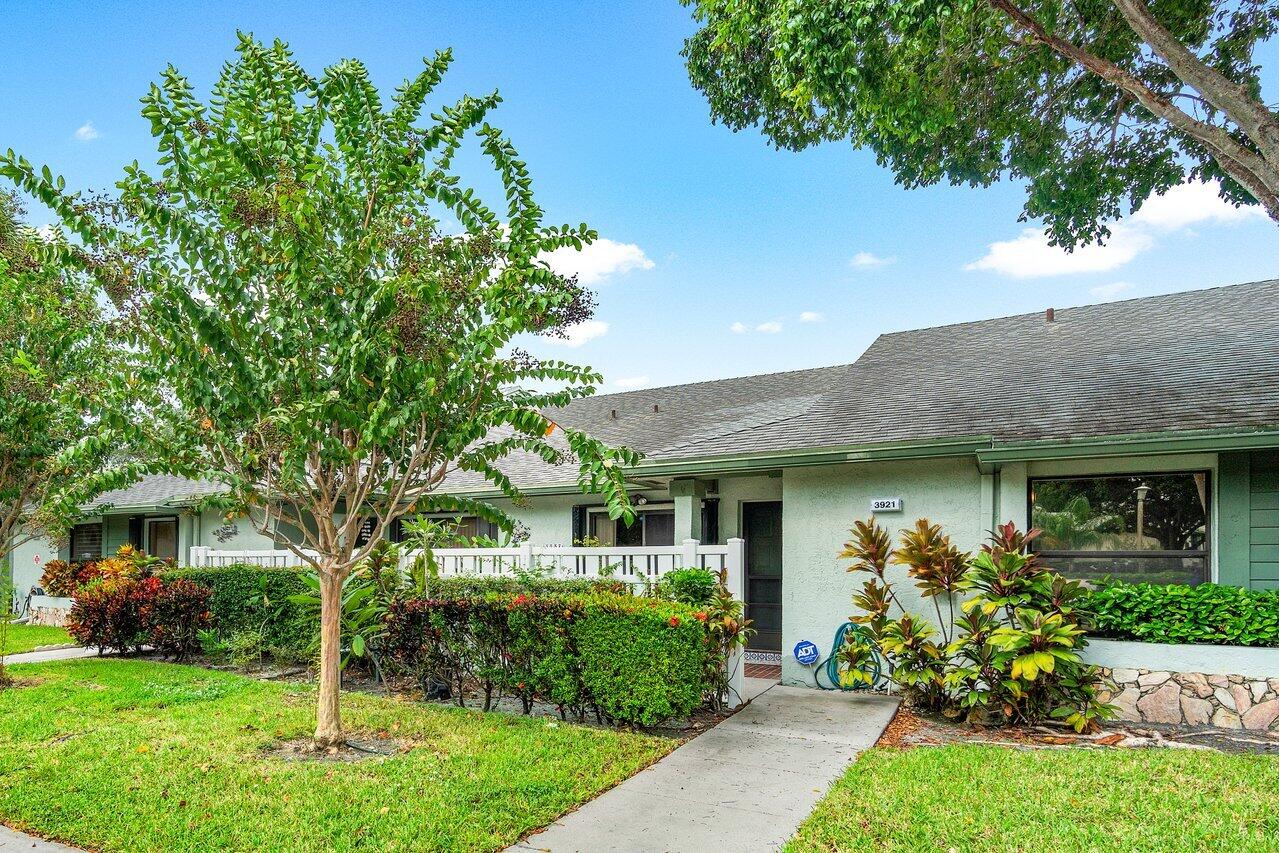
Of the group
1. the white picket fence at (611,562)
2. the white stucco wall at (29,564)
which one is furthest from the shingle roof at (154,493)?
the white picket fence at (611,562)

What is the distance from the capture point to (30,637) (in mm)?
12781

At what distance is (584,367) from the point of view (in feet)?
19.5

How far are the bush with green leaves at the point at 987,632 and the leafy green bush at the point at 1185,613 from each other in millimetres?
271

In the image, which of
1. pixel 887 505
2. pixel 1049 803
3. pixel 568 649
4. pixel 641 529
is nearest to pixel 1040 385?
pixel 887 505

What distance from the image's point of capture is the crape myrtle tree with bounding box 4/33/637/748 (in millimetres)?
4938

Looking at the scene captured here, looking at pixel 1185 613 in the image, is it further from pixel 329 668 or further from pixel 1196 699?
pixel 329 668

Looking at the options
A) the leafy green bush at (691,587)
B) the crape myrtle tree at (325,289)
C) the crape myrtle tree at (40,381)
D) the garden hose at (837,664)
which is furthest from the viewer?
the garden hose at (837,664)

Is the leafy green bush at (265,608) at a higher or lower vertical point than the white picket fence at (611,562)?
lower

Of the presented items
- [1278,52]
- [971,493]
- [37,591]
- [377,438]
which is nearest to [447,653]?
[377,438]

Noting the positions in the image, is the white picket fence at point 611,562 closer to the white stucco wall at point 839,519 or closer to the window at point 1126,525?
the white stucco wall at point 839,519

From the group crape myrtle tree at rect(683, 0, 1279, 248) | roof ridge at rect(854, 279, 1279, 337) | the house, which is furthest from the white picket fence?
roof ridge at rect(854, 279, 1279, 337)

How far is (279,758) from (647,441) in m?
7.92

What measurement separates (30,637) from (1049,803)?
1534 cm

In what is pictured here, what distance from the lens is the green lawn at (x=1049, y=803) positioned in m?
3.94
